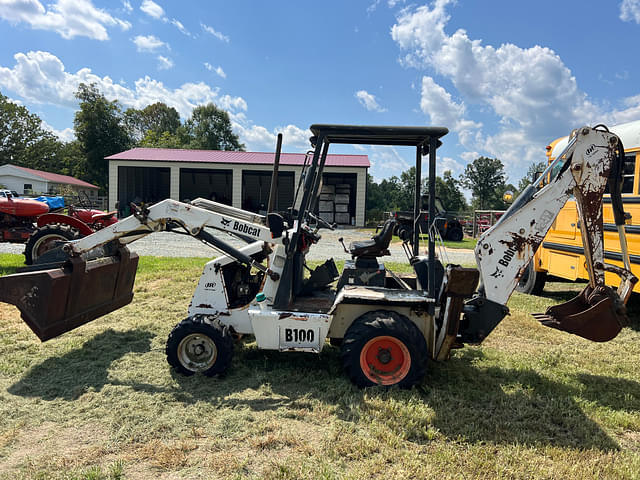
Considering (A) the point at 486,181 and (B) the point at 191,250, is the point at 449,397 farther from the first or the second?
(A) the point at 486,181

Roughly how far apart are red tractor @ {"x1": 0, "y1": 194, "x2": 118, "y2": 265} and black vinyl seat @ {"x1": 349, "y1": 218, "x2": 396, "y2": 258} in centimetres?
747

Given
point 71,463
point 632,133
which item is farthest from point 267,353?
point 632,133

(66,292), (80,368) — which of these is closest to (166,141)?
(66,292)

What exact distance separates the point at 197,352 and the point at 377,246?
82.3 inches

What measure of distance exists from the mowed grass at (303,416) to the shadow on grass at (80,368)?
0.02m

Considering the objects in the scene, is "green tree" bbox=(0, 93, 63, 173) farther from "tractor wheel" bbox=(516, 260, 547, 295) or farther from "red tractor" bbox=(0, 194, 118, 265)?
"tractor wheel" bbox=(516, 260, 547, 295)

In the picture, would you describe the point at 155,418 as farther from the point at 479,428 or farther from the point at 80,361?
the point at 479,428

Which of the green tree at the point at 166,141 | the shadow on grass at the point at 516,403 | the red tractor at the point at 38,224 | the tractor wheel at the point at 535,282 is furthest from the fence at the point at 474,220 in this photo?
the green tree at the point at 166,141

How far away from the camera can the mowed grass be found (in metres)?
2.94

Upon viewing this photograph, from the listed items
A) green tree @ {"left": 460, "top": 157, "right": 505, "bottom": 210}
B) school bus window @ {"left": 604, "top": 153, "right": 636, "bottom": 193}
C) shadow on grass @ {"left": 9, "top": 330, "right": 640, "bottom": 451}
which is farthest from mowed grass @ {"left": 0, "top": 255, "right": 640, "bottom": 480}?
green tree @ {"left": 460, "top": 157, "right": 505, "bottom": 210}

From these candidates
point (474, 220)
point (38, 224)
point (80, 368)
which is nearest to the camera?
point (80, 368)

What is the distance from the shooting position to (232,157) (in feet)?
96.0

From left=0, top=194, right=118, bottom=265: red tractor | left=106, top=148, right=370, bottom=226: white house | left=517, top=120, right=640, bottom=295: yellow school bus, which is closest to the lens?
left=517, top=120, right=640, bottom=295: yellow school bus

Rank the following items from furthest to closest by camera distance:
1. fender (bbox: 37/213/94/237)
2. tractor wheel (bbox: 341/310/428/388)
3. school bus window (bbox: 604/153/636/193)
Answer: fender (bbox: 37/213/94/237), school bus window (bbox: 604/153/636/193), tractor wheel (bbox: 341/310/428/388)
